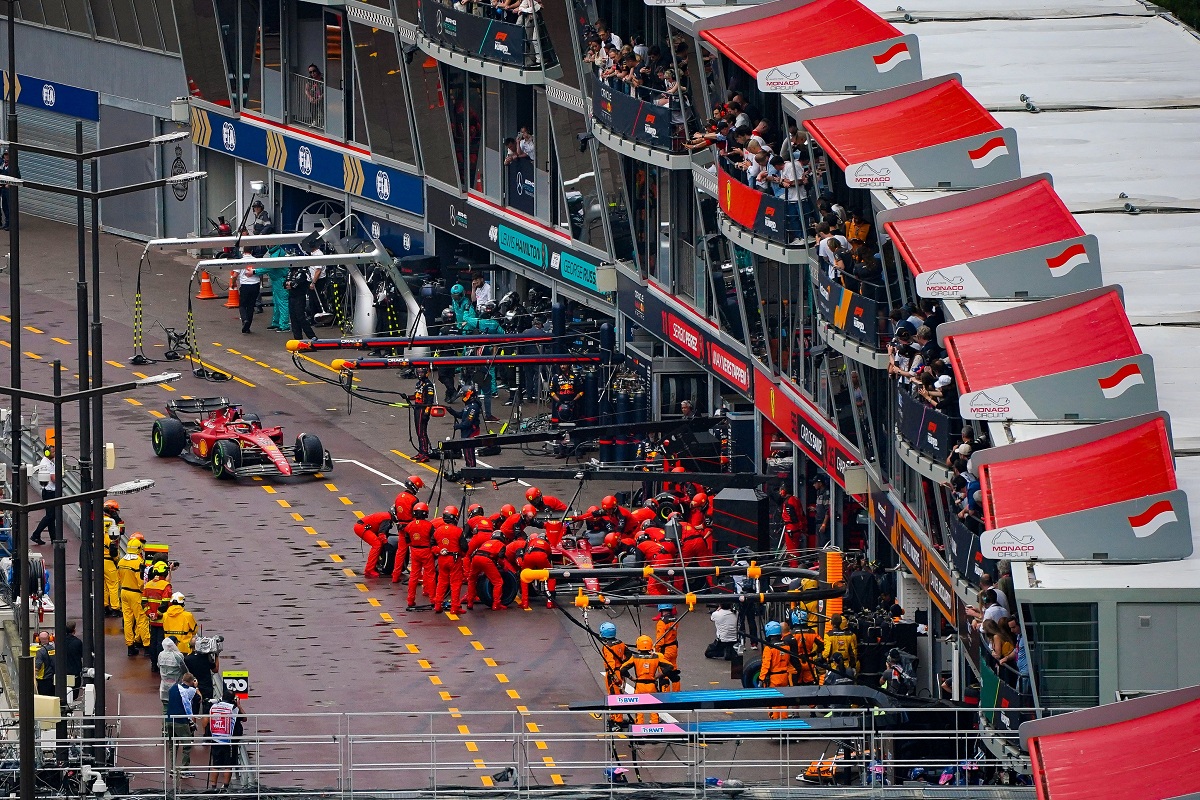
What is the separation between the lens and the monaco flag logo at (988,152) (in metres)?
38.9

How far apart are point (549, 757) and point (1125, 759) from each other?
1134 cm

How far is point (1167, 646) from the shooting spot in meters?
28.9

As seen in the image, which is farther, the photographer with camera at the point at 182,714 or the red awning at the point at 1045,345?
the photographer with camera at the point at 182,714

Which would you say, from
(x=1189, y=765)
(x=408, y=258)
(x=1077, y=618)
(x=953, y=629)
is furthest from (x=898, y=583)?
(x=408, y=258)

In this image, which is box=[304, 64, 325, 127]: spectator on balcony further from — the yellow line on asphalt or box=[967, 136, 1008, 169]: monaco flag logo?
box=[967, 136, 1008, 169]: monaco flag logo

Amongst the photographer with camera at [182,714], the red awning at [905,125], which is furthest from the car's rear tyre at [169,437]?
the red awning at [905,125]

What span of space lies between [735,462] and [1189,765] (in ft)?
75.5

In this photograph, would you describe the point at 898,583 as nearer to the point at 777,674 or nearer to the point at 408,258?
the point at 777,674

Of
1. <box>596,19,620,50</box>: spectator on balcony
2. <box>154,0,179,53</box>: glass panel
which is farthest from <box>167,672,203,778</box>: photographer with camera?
<box>154,0,179,53</box>: glass panel

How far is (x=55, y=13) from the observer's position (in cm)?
7600

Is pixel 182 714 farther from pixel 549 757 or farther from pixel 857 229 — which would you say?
pixel 857 229

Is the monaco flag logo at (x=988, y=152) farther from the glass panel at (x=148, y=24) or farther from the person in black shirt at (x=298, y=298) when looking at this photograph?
the glass panel at (x=148, y=24)

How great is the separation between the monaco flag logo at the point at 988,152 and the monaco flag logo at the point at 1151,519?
10179 millimetres

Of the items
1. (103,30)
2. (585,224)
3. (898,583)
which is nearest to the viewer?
(898,583)
